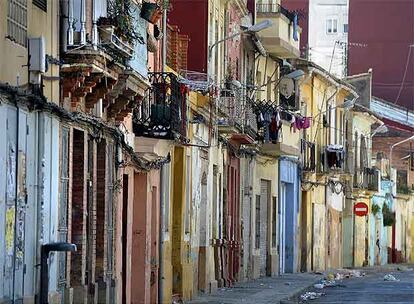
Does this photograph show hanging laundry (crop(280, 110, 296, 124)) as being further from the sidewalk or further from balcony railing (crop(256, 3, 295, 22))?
the sidewalk

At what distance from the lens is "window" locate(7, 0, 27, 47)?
1727 centimetres

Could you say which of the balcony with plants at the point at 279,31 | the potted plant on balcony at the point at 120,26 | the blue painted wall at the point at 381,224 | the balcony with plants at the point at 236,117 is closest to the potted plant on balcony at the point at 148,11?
the potted plant on balcony at the point at 120,26

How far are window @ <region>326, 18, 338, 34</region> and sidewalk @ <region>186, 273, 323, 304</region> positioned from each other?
38.7 m

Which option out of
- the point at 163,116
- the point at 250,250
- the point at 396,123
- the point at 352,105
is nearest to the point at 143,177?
the point at 163,116

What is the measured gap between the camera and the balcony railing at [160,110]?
25578mm

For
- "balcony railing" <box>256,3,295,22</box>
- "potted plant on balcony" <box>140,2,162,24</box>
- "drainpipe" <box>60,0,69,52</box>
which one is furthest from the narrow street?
"drainpipe" <box>60,0,69,52</box>

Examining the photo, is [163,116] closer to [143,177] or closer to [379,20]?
[143,177]

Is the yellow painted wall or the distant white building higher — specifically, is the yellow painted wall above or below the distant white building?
below

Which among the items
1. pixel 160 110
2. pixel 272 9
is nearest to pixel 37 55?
pixel 160 110

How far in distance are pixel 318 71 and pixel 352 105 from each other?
8.43 meters

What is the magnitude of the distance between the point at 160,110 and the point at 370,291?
14.9m

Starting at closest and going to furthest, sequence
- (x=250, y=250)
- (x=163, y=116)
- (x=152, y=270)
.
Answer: (x=163, y=116), (x=152, y=270), (x=250, y=250)

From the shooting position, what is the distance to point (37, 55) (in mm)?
18062

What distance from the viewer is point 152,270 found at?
27578 millimetres
